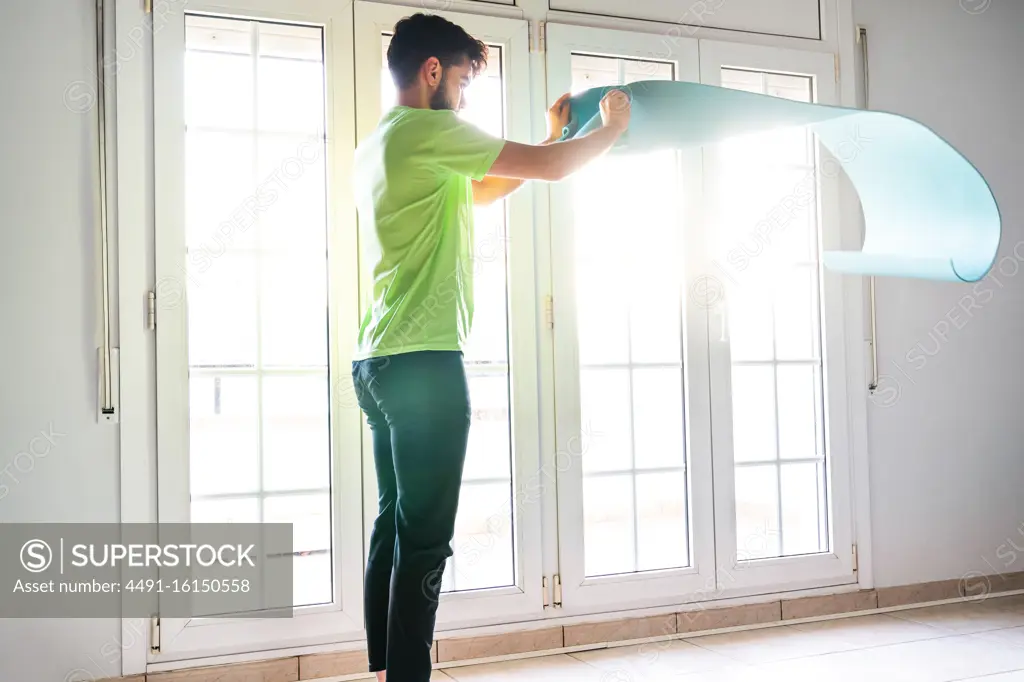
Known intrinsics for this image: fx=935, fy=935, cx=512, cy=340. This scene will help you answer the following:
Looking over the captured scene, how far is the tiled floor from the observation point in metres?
2.63

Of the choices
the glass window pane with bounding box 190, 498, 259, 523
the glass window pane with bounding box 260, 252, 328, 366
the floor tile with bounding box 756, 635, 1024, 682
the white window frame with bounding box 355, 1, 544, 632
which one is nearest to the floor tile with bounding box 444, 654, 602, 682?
the white window frame with bounding box 355, 1, 544, 632

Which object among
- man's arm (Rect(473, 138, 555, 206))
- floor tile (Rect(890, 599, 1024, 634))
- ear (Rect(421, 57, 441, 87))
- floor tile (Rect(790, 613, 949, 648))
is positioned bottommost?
floor tile (Rect(890, 599, 1024, 634))

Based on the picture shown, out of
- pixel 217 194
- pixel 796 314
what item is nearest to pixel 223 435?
pixel 217 194

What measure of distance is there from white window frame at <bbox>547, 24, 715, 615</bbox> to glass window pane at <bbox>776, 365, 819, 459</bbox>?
0.31m

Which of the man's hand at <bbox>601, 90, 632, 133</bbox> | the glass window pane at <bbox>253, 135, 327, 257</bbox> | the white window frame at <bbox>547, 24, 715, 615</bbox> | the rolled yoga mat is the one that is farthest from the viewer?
the white window frame at <bbox>547, 24, 715, 615</bbox>

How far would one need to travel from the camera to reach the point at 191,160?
2590 mm

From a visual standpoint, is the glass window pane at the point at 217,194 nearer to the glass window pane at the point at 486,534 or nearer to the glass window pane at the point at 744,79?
the glass window pane at the point at 486,534

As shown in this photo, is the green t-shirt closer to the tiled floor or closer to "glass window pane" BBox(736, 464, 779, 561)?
the tiled floor

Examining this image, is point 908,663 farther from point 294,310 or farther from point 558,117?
point 294,310

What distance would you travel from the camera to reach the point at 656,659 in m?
2.81

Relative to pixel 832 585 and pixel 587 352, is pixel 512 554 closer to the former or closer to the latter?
pixel 587 352

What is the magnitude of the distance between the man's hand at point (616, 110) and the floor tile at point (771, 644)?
5.40ft

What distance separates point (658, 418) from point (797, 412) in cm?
56

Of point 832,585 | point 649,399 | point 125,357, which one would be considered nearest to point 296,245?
point 125,357
